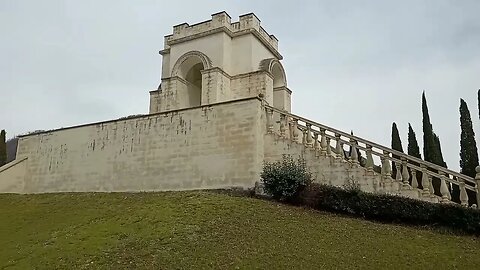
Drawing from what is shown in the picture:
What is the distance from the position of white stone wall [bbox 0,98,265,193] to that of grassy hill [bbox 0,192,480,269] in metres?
A: 2.47

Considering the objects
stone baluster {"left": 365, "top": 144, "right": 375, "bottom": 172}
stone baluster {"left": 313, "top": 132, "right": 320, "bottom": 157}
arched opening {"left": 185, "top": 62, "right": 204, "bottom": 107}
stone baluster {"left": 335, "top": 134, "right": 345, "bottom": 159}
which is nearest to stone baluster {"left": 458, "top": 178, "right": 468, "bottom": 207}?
stone baluster {"left": 365, "top": 144, "right": 375, "bottom": 172}

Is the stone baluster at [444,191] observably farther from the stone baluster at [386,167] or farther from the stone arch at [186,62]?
the stone arch at [186,62]

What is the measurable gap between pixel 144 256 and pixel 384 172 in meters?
7.86

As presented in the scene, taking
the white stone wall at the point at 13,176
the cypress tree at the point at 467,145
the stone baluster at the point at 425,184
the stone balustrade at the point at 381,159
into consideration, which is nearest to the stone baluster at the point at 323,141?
the stone balustrade at the point at 381,159

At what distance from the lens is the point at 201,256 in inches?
Answer: 414

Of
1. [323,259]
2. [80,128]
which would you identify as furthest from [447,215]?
[80,128]

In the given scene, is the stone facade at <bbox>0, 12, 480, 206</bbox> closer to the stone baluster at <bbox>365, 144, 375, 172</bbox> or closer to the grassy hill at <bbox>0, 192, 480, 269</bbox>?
the stone baluster at <bbox>365, 144, 375, 172</bbox>

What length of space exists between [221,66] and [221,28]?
75.9 inches

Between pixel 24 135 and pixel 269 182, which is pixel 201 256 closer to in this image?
pixel 269 182

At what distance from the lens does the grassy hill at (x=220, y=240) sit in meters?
10.3

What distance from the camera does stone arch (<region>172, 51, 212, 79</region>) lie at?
23.9 m

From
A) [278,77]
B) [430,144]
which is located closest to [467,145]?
[430,144]

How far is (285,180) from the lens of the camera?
50.1ft

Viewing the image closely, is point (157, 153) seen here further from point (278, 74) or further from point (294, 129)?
point (278, 74)
